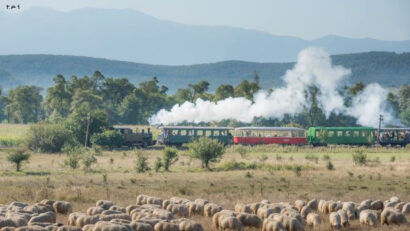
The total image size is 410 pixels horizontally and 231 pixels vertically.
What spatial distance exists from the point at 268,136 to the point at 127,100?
71.6 meters

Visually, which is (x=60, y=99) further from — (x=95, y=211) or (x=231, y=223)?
(x=231, y=223)

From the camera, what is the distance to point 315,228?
30.4 m

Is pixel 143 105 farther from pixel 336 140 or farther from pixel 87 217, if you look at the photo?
pixel 87 217

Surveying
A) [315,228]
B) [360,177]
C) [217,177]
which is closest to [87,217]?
[315,228]

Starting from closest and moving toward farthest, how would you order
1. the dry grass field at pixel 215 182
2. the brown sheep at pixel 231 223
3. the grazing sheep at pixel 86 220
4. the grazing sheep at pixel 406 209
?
the grazing sheep at pixel 86 220
the brown sheep at pixel 231 223
the grazing sheep at pixel 406 209
the dry grass field at pixel 215 182

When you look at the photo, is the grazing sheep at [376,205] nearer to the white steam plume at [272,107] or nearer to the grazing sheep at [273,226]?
the grazing sheep at [273,226]

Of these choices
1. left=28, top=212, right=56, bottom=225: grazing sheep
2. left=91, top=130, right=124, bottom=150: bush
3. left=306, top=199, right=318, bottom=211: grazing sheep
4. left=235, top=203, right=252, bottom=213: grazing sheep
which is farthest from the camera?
left=91, top=130, right=124, bottom=150: bush

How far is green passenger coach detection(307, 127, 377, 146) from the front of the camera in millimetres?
101325

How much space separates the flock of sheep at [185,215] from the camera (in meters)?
27.4

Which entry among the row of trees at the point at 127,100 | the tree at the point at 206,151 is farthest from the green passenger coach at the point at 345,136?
the tree at the point at 206,151

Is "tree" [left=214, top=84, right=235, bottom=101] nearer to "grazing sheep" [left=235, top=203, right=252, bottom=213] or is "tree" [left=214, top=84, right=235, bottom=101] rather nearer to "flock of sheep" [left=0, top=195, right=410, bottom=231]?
"flock of sheep" [left=0, top=195, right=410, bottom=231]

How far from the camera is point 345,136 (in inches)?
4021

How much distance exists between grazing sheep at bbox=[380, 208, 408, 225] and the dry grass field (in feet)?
2.93

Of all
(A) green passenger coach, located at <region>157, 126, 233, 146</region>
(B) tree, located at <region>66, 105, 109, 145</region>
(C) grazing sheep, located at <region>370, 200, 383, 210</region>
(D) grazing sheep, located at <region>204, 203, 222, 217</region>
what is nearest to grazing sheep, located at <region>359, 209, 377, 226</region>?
(C) grazing sheep, located at <region>370, 200, 383, 210</region>
